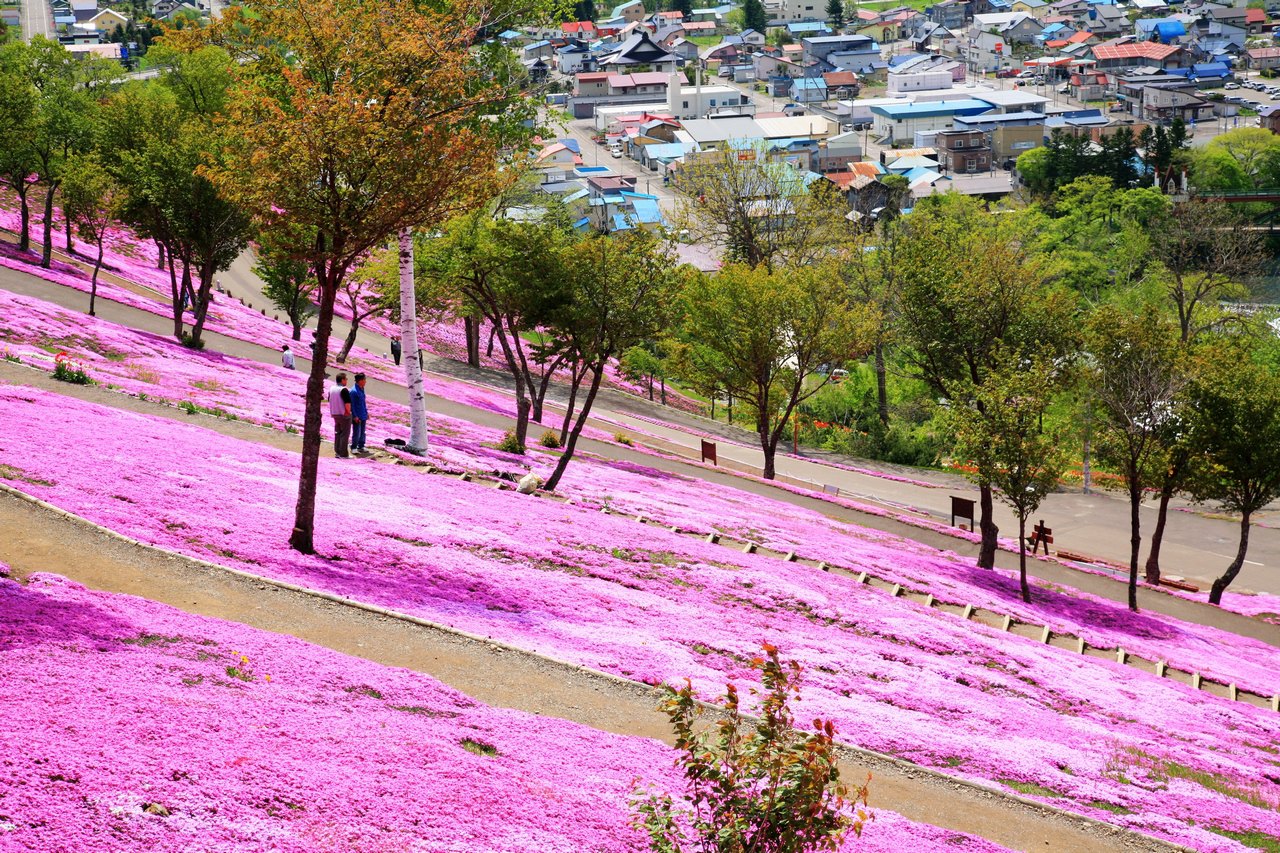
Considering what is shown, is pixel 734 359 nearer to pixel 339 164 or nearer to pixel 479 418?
pixel 479 418

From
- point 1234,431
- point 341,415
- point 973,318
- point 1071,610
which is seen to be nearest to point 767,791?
point 341,415

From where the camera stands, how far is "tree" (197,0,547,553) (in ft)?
60.0

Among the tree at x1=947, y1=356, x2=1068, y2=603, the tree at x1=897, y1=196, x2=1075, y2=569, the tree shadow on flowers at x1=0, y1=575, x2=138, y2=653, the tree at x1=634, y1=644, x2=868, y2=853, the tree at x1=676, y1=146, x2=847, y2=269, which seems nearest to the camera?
the tree at x1=634, y1=644, x2=868, y2=853

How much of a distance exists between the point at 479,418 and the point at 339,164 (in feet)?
98.1

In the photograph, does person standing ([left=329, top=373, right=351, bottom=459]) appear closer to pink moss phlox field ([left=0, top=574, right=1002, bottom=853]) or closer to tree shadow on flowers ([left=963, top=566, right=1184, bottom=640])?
pink moss phlox field ([left=0, top=574, right=1002, bottom=853])

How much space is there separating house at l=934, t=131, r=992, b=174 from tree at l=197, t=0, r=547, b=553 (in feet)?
504

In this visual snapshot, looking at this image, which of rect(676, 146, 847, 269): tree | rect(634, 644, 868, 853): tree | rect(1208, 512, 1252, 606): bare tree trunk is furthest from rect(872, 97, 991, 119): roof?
rect(634, 644, 868, 853): tree

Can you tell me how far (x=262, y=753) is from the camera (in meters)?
11.9

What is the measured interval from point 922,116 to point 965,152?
65.2ft

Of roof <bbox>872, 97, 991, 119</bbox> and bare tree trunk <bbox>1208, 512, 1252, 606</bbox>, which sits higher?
roof <bbox>872, 97, 991, 119</bbox>

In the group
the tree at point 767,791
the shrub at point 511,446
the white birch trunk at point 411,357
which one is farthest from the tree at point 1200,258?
the tree at point 767,791

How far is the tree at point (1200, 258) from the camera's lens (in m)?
77.4

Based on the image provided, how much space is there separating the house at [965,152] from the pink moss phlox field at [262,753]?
527 ft

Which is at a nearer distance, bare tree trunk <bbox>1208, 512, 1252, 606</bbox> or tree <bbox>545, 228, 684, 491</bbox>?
tree <bbox>545, 228, 684, 491</bbox>
